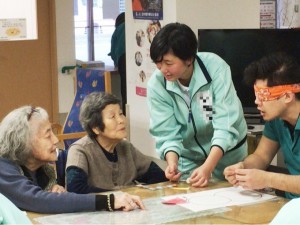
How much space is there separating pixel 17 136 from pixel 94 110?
0.65 meters

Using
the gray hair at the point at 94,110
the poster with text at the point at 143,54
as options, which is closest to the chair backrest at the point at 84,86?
the poster with text at the point at 143,54

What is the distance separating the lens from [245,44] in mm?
4168

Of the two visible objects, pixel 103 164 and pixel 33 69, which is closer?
pixel 103 164

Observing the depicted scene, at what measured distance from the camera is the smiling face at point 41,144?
2.31m

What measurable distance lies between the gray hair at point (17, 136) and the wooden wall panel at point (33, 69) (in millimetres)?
4090

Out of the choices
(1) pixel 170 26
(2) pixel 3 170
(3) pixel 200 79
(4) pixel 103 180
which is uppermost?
(1) pixel 170 26

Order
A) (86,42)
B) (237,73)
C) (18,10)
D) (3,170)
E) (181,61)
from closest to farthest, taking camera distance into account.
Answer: (3,170) < (181,61) < (18,10) < (237,73) < (86,42)

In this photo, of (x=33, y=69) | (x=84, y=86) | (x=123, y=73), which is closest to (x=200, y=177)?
(x=84, y=86)

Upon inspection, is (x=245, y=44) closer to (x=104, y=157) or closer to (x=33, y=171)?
(x=104, y=157)

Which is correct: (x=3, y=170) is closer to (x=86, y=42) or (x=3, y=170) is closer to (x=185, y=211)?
(x=185, y=211)

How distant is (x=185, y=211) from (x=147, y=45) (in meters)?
2.58

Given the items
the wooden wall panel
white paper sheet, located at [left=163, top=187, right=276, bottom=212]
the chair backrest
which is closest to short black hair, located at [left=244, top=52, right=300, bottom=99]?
white paper sheet, located at [left=163, top=187, right=276, bottom=212]

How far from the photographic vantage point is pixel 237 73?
13.8 feet

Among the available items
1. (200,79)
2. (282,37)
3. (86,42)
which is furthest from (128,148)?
(86,42)
